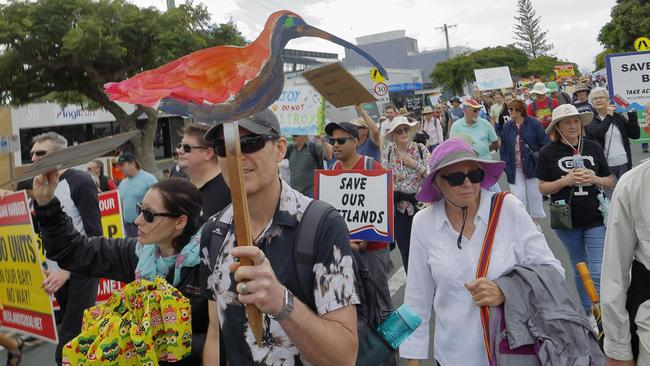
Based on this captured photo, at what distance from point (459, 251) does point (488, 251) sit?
0.44 feet

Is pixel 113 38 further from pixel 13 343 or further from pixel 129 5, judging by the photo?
pixel 13 343

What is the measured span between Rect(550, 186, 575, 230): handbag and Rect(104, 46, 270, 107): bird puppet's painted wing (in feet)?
12.7

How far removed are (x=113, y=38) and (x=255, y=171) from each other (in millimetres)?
22772

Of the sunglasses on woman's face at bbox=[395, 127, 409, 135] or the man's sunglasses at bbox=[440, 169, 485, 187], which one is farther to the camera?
the sunglasses on woman's face at bbox=[395, 127, 409, 135]

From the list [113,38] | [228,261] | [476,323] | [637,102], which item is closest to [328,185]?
[476,323]

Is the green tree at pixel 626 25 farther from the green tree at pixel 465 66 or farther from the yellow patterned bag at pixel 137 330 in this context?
the yellow patterned bag at pixel 137 330

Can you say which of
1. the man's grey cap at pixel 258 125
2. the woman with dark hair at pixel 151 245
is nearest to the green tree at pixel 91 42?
the woman with dark hair at pixel 151 245

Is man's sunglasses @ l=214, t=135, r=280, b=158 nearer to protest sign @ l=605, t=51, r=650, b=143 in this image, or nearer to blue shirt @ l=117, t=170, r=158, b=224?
blue shirt @ l=117, t=170, r=158, b=224

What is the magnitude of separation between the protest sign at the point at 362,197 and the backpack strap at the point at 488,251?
7.38ft

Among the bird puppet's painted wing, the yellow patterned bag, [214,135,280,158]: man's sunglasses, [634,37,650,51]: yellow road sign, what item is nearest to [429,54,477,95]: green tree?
[634,37,650,51]: yellow road sign

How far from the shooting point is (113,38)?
2242 cm

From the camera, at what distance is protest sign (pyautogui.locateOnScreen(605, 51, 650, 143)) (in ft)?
23.8

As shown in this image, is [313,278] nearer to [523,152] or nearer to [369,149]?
[523,152]

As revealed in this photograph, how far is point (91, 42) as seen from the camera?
2169cm
